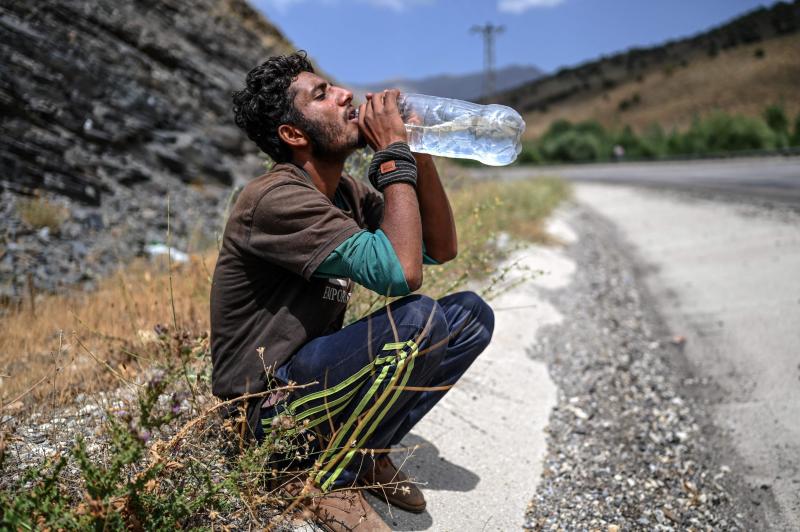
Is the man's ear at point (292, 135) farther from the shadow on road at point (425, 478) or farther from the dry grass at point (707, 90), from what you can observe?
the dry grass at point (707, 90)

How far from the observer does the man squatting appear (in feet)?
6.94

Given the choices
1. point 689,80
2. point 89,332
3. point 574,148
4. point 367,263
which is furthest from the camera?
point 689,80

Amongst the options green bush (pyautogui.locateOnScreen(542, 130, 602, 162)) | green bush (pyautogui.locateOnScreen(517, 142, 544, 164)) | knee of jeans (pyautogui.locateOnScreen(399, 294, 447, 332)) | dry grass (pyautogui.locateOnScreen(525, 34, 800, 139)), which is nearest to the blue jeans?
knee of jeans (pyautogui.locateOnScreen(399, 294, 447, 332))

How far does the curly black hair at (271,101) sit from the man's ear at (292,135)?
0.02 metres

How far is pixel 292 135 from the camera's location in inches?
94.5

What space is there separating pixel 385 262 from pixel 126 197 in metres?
5.79

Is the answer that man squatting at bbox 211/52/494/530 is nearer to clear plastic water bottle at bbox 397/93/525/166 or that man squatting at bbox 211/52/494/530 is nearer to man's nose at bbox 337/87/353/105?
man's nose at bbox 337/87/353/105

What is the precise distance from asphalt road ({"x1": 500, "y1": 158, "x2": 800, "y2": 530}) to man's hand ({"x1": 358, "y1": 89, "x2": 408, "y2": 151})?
2.41 m

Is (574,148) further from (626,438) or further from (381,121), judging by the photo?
(381,121)

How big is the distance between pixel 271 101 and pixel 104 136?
581cm

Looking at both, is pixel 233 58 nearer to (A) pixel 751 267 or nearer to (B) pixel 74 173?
(B) pixel 74 173

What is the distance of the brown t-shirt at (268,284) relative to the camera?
6.91ft

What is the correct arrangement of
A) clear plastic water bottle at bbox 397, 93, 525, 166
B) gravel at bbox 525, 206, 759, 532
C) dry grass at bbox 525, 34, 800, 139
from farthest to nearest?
dry grass at bbox 525, 34, 800, 139, gravel at bbox 525, 206, 759, 532, clear plastic water bottle at bbox 397, 93, 525, 166

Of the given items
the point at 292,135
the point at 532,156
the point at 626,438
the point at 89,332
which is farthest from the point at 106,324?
the point at 532,156
